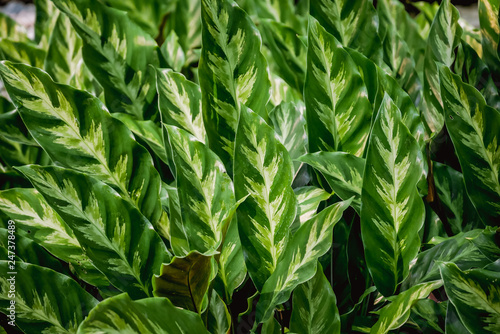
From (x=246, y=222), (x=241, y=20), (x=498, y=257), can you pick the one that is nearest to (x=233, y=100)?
(x=241, y=20)

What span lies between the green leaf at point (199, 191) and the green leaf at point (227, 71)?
106 millimetres

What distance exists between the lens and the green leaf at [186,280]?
1.62 ft

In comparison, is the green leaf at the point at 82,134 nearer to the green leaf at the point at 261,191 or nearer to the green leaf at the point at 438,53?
the green leaf at the point at 261,191

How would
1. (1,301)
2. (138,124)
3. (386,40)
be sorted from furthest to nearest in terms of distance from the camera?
(386,40)
(138,124)
(1,301)

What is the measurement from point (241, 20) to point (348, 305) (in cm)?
47

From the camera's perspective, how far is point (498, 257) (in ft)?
2.09

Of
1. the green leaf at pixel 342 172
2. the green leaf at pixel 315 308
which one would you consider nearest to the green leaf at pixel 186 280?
the green leaf at pixel 315 308

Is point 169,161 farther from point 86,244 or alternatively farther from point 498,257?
point 498,257

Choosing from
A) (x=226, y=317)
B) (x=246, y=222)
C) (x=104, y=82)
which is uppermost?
(x=104, y=82)

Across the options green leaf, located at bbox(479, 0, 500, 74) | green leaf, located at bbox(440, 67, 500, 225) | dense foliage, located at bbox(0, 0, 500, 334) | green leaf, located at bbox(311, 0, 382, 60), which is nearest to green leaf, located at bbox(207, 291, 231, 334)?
dense foliage, located at bbox(0, 0, 500, 334)

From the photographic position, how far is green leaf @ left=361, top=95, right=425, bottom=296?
603 mm

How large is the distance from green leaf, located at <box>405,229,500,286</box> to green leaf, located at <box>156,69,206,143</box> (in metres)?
0.41

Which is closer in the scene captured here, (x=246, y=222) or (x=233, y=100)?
(x=246, y=222)

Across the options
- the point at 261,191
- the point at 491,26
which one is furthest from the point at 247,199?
the point at 491,26
